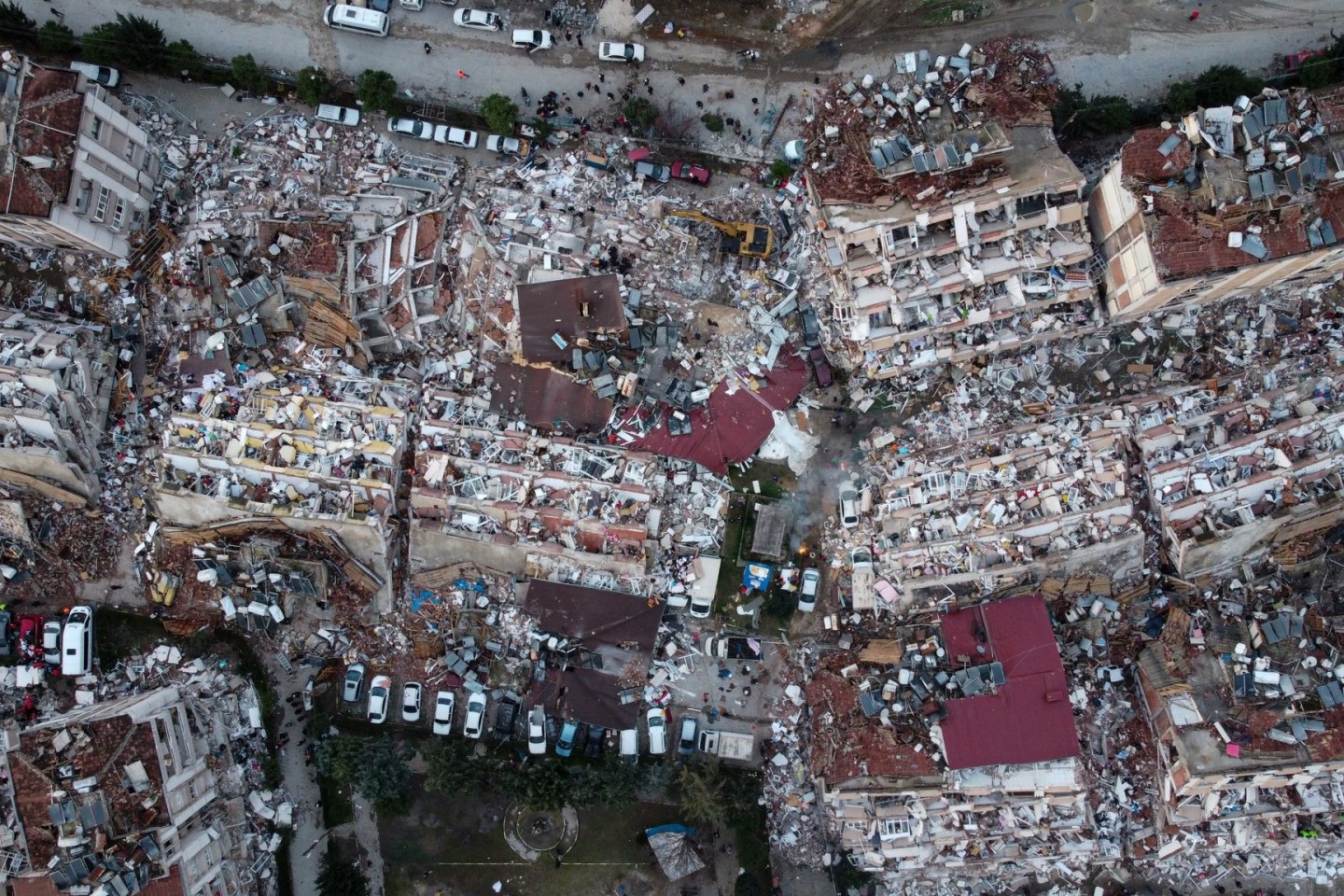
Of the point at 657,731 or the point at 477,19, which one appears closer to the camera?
the point at 657,731

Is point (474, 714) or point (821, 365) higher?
point (821, 365)

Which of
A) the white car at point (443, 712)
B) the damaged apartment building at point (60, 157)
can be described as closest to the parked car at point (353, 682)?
the white car at point (443, 712)

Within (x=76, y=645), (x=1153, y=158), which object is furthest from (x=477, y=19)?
(x=76, y=645)

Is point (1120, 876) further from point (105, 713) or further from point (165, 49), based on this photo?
point (165, 49)

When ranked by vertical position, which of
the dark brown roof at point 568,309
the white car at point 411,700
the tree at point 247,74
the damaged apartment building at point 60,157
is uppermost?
the tree at point 247,74

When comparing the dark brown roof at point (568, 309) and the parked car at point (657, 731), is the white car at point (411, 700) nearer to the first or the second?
→ the parked car at point (657, 731)

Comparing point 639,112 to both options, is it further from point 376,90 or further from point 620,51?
point 376,90

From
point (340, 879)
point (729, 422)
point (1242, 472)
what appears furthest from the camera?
point (729, 422)
